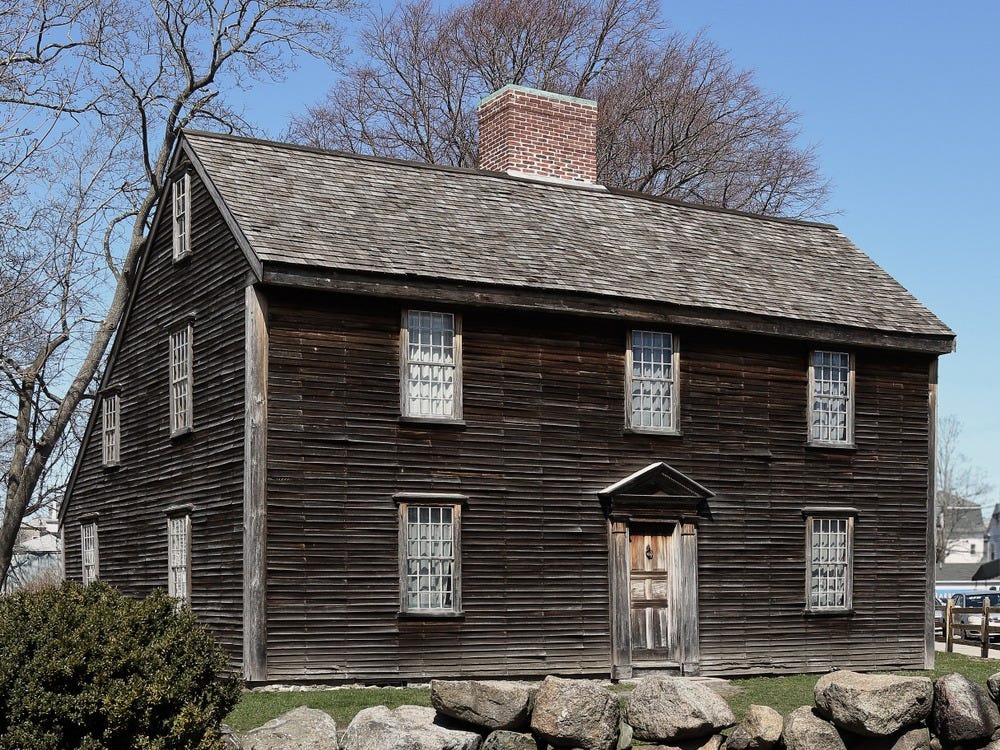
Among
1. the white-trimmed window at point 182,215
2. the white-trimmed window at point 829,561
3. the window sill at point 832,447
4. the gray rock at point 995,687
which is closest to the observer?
the gray rock at point 995,687

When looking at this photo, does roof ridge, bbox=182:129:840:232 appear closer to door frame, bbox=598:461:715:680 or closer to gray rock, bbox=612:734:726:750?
door frame, bbox=598:461:715:680

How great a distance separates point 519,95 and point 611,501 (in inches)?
320

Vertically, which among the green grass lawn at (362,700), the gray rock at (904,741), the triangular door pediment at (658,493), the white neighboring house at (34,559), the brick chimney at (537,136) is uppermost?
the brick chimney at (537,136)

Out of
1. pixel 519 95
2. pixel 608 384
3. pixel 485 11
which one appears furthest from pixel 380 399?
pixel 485 11

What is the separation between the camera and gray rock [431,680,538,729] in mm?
13438

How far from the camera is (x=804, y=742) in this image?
1370 cm

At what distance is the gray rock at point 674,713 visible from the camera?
13.7m

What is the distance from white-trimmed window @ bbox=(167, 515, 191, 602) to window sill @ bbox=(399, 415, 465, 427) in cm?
389

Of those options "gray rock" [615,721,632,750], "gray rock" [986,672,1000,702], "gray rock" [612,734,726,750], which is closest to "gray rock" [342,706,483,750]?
"gray rock" [615,721,632,750]

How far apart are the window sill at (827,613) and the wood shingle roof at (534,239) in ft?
16.0

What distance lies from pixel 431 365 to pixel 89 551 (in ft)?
31.6

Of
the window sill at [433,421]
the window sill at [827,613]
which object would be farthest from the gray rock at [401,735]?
the window sill at [827,613]

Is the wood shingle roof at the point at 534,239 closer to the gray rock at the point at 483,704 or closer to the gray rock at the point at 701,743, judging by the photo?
the gray rock at the point at 483,704

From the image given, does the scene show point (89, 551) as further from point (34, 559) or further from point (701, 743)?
point (34, 559)
